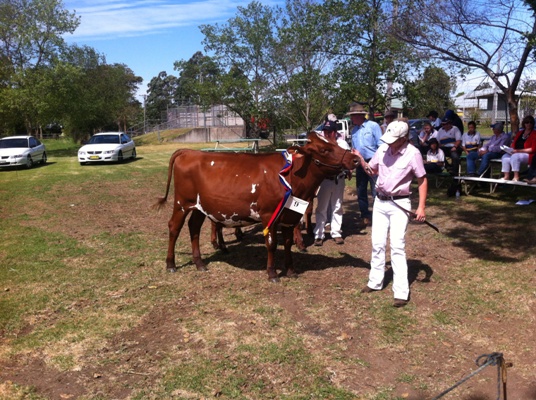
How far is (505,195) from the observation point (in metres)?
11.0

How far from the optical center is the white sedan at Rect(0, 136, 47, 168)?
20.4m

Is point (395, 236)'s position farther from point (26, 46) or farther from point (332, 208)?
point (26, 46)

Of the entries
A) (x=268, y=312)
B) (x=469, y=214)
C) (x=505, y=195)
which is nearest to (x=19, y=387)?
(x=268, y=312)

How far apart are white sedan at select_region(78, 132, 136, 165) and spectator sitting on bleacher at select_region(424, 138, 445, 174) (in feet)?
48.0

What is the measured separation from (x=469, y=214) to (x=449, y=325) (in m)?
5.19

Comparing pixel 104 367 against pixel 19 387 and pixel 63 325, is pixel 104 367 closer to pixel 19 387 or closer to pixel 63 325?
A: pixel 19 387

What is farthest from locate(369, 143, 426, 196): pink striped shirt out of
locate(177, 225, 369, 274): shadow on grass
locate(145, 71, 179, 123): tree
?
locate(145, 71, 179, 123): tree

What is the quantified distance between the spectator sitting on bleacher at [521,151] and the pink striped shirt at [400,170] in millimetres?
5776

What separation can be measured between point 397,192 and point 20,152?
19499 millimetres

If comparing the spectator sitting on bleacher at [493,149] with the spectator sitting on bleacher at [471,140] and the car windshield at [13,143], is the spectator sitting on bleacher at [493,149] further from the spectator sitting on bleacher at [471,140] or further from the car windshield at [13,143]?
the car windshield at [13,143]

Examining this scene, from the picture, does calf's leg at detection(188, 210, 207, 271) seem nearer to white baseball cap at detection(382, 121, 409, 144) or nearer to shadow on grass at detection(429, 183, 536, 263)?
white baseball cap at detection(382, 121, 409, 144)

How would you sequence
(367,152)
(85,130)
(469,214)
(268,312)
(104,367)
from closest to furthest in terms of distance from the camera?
(104,367) < (268,312) < (367,152) < (469,214) < (85,130)

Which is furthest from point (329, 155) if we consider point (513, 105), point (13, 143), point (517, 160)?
point (13, 143)

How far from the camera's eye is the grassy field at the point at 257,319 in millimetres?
4062
